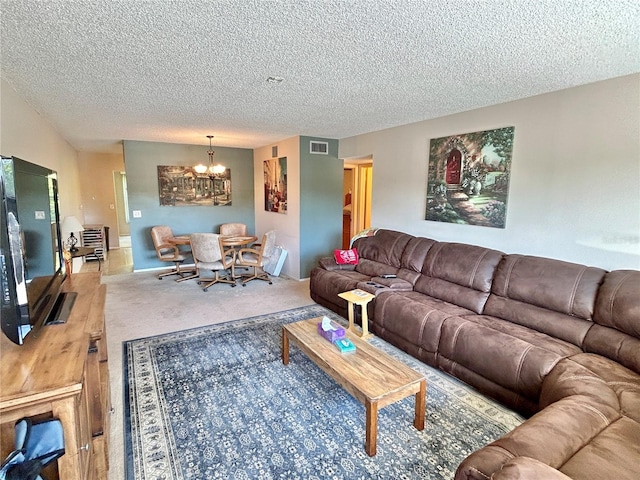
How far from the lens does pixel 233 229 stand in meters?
6.69

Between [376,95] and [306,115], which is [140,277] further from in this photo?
[376,95]

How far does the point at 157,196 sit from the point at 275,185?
224 cm

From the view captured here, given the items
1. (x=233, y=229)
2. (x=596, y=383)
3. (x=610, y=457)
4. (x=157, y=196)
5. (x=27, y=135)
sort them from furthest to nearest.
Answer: (x=233, y=229) → (x=157, y=196) → (x=27, y=135) → (x=596, y=383) → (x=610, y=457)

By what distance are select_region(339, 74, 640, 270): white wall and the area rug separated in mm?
1522

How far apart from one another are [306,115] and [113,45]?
2.18m

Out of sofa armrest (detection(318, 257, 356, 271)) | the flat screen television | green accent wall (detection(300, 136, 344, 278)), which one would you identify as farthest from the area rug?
green accent wall (detection(300, 136, 344, 278))

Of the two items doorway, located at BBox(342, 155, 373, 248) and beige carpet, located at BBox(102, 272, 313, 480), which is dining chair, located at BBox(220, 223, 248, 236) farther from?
doorway, located at BBox(342, 155, 373, 248)

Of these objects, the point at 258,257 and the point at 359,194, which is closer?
the point at 258,257

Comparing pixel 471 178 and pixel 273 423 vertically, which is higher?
pixel 471 178

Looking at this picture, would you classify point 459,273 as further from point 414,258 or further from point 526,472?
point 526,472

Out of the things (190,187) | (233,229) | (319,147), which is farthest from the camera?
(233,229)

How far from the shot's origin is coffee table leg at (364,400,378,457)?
1836 millimetres

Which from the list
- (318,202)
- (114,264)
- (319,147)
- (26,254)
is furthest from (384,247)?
(114,264)

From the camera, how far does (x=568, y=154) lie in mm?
2812
